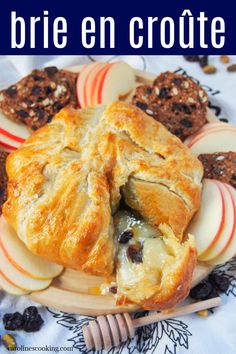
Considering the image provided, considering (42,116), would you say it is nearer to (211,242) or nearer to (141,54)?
(141,54)

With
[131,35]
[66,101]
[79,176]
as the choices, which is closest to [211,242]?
[79,176]

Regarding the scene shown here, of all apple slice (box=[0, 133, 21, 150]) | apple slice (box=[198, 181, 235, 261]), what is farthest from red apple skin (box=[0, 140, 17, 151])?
apple slice (box=[198, 181, 235, 261])

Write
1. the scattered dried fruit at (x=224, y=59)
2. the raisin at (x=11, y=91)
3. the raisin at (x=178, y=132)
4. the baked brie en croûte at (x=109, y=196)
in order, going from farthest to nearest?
1. the scattered dried fruit at (x=224, y=59)
2. the raisin at (x=11, y=91)
3. the raisin at (x=178, y=132)
4. the baked brie en croûte at (x=109, y=196)

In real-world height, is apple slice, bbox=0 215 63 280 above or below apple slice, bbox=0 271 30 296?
above

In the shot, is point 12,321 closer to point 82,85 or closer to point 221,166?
point 221,166

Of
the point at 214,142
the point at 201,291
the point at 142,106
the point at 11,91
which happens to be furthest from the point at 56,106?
the point at 201,291

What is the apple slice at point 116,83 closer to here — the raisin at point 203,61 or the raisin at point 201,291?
the raisin at point 203,61

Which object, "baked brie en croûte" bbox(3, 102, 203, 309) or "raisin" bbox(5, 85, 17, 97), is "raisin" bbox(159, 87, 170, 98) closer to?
"baked brie en croûte" bbox(3, 102, 203, 309)

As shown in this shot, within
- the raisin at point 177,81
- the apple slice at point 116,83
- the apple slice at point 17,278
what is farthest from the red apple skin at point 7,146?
the raisin at point 177,81
